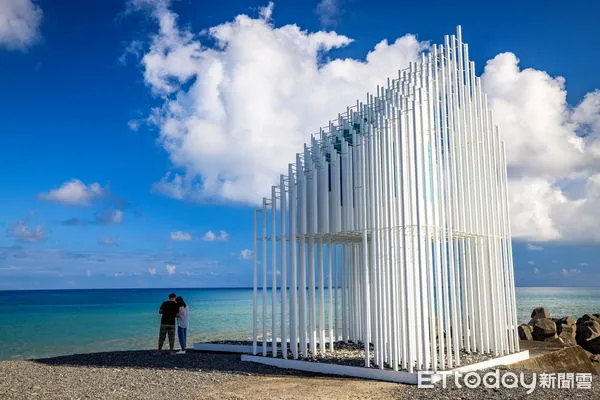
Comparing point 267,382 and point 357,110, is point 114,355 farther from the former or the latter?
point 357,110

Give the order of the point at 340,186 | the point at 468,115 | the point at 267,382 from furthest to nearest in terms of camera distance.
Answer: the point at 468,115 < the point at 340,186 < the point at 267,382

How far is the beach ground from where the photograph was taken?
500 inches

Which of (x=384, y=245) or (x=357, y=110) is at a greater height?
(x=357, y=110)

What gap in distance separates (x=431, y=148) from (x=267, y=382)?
7596mm

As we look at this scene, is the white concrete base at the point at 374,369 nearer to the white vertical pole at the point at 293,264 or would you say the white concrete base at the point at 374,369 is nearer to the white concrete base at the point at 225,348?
the white vertical pole at the point at 293,264

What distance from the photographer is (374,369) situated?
47.9 ft

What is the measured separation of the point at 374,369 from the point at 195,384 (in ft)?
14.8

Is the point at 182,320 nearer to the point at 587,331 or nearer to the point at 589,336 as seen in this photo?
the point at 589,336

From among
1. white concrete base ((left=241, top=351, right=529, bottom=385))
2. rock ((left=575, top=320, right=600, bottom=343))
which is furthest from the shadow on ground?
rock ((left=575, top=320, right=600, bottom=343))

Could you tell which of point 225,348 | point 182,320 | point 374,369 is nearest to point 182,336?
Answer: point 182,320

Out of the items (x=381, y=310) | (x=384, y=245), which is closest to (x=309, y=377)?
(x=381, y=310)

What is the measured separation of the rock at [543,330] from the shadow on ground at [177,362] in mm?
12930

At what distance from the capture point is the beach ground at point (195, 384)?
1269 centimetres

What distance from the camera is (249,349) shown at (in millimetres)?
20078
